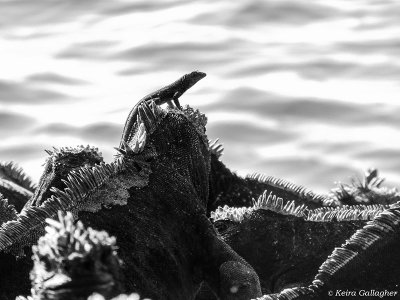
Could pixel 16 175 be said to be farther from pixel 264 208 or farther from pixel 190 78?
pixel 264 208

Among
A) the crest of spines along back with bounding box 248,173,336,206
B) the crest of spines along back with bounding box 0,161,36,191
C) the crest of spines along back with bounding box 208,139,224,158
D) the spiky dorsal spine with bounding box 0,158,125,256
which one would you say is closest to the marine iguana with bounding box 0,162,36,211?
the crest of spines along back with bounding box 0,161,36,191

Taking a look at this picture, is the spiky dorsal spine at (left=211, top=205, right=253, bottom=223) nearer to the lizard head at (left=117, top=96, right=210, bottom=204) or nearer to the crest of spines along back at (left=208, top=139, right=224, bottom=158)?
the lizard head at (left=117, top=96, right=210, bottom=204)

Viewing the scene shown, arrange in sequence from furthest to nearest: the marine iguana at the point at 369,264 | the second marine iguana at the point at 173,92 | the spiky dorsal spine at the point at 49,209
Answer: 1. the second marine iguana at the point at 173,92
2. the spiky dorsal spine at the point at 49,209
3. the marine iguana at the point at 369,264

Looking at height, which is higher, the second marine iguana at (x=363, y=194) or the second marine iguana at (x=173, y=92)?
the second marine iguana at (x=173, y=92)

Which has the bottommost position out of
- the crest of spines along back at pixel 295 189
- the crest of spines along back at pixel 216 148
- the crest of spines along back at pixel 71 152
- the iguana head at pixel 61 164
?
the iguana head at pixel 61 164

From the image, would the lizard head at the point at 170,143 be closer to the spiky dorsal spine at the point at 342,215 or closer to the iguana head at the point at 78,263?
the spiky dorsal spine at the point at 342,215

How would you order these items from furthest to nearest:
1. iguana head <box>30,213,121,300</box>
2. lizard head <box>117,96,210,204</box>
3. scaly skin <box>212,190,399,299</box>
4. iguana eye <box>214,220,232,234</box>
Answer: iguana eye <box>214,220,232,234</box> → scaly skin <box>212,190,399,299</box> → lizard head <box>117,96,210,204</box> → iguana head <box>30,213,121,300</box>

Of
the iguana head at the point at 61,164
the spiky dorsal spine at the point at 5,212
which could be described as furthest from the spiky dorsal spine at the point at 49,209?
the spiky dorsal spine at the point at 5,212
